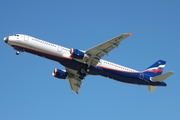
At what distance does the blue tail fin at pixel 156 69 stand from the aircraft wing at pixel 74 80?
15555mm

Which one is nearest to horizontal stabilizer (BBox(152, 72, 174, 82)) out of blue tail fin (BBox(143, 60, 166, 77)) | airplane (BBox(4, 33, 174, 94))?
airplane (BBox(4, 33, 174, 94))

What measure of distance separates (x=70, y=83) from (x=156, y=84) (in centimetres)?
2060

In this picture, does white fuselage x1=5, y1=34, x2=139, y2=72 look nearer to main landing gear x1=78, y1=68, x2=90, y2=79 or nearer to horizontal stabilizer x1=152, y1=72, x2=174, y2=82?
main landing gear x1=78, y1=68, x2=90, y2=79

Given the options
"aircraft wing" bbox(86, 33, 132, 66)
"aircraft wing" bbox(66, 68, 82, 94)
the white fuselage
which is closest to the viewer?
"aircraft wing" bbox(86, 33, 132, 66)

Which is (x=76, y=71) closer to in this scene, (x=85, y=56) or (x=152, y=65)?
(x=85, y=56)

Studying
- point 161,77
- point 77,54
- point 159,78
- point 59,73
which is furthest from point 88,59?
point 161,77

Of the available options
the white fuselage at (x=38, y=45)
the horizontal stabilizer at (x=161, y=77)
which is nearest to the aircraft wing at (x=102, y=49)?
the white fuselage at (x=38, y=45)

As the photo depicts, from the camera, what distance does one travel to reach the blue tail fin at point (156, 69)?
82.3m

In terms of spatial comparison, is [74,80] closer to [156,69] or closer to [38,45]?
[38,45]

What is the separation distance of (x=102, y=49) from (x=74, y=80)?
16.3 meters

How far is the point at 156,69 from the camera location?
83.8 meters

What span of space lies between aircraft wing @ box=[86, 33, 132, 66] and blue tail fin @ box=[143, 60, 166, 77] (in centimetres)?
1272

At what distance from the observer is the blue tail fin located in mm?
82269

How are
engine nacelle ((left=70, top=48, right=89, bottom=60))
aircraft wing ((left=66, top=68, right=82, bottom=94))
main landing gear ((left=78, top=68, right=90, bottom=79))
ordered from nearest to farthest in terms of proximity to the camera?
engine nacelle ((left=70, top=48, right=89, bottom=60)), main landing gear ((left=78, top=68, right=90, bottom=79)), aircraft wing ((left=66, top=68, right=82, bottom=94))
